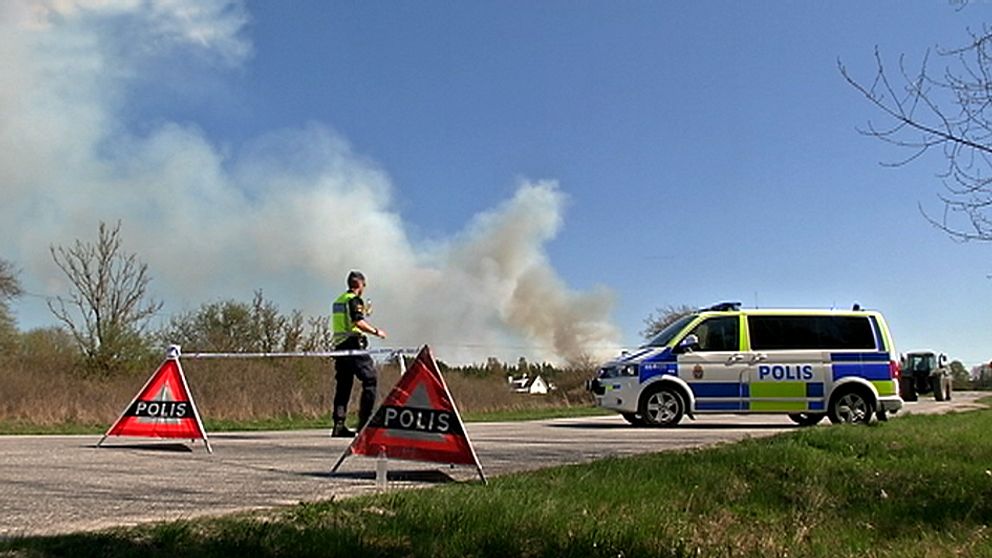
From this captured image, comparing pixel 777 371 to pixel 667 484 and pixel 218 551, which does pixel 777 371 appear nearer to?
pixel 667 484

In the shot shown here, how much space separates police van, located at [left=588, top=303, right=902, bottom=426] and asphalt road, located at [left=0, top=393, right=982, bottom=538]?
3419mm

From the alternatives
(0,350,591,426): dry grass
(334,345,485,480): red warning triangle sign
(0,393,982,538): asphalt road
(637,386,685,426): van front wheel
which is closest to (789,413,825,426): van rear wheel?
(637,386,685,426): van front wheel

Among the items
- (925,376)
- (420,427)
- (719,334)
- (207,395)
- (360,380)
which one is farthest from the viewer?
(925,376)

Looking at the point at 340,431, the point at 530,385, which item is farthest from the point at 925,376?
the point at 340,431

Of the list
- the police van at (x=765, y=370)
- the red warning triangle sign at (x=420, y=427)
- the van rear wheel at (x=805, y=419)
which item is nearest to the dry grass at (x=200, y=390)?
the police van at (x=765, y=370)

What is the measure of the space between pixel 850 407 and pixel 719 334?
8.23 feet

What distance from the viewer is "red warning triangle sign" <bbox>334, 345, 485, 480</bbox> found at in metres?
7.05

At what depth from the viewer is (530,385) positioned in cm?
4462

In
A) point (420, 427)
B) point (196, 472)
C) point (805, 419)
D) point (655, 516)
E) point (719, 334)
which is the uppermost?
point (719, 334)

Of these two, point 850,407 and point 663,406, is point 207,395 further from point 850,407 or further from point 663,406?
point 850,407

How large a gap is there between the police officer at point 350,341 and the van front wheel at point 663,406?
627 cm

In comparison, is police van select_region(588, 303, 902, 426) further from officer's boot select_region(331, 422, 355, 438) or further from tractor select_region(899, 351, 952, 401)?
tractor select_region(899, 351, 952, 401)

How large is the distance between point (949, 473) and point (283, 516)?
682 cm

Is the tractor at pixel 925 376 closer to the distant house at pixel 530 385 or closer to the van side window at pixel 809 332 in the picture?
the distant house at pixel 530 385
